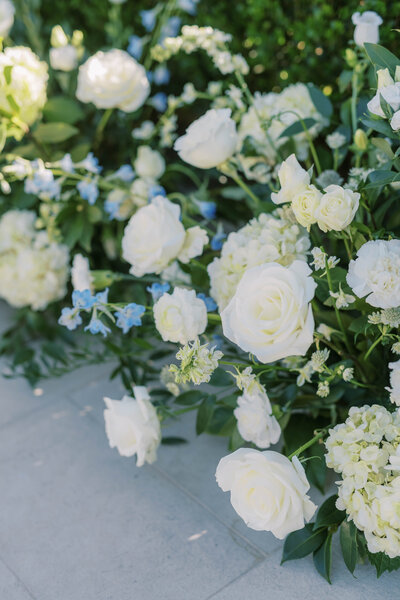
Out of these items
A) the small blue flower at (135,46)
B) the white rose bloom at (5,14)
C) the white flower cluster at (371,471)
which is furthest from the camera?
the small blue flower at (135,46)

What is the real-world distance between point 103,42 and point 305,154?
1.44m

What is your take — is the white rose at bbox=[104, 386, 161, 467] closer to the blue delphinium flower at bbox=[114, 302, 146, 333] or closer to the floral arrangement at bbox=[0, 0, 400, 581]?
the floral arrangement at bbox=[0, 0, 400, 581]

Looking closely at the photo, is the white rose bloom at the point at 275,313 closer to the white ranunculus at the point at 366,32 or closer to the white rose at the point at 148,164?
the white ranunculus at the point at 366,32

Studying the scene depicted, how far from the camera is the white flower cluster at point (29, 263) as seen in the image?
1993 millimetres

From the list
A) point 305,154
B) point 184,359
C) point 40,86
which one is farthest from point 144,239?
point 40,86

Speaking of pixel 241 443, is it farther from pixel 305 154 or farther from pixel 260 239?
pixel 305 154

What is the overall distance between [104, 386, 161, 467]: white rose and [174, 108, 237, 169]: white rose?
19.7 inches

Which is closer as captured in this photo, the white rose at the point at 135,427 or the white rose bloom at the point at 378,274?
the white rose bloom at the point at 378,274

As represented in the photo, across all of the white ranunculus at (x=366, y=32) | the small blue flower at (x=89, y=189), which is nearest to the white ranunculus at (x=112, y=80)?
the small blue flower at (x=89, y=189)

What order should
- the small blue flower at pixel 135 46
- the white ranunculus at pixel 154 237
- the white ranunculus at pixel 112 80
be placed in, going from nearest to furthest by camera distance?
the white ranunculus at pixel 154 237
the white ranunculus at pixel 112 80
the small blue flower at pixel 135 46

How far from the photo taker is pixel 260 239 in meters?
1.33

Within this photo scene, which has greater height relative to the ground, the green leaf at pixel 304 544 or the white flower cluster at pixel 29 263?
the green leaf at pixel 304 544

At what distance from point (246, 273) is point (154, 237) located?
30cm

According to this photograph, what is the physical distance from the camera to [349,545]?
1196 millimetres
